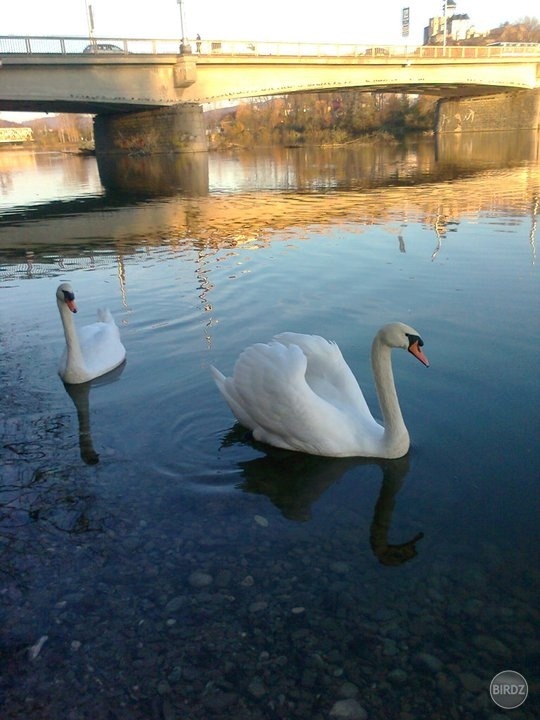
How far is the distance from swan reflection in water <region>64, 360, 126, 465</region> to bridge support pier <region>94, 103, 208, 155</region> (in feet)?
138

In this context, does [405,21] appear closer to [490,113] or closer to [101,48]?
[490,113]

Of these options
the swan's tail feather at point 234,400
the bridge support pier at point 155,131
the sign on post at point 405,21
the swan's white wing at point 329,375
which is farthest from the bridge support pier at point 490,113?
the swan's tail feather at point 234,400

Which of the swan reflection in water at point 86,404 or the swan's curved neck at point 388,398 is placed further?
the swan reflection in water at point 86,404

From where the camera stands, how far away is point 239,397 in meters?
5.29

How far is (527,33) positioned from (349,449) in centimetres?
15346

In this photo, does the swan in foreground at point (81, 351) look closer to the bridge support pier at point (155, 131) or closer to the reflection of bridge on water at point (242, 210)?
the reflection of bridge on water at point (242, 210)

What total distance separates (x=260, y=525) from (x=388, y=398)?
1.39 m

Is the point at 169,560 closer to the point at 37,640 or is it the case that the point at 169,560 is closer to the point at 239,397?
the point at 37,640

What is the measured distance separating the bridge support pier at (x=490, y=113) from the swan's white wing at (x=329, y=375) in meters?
61.8

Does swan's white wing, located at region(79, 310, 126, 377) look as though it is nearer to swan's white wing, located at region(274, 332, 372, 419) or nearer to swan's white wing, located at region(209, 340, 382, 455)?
swan's white wing, located at region(209, 340, 382, 455)

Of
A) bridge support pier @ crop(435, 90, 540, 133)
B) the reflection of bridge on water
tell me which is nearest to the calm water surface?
the reflection of bridge on water

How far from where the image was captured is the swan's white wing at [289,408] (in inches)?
185

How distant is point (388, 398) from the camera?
16.0 feet

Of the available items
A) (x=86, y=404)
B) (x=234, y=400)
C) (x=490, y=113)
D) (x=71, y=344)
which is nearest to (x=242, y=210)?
(x=71, y=344)
